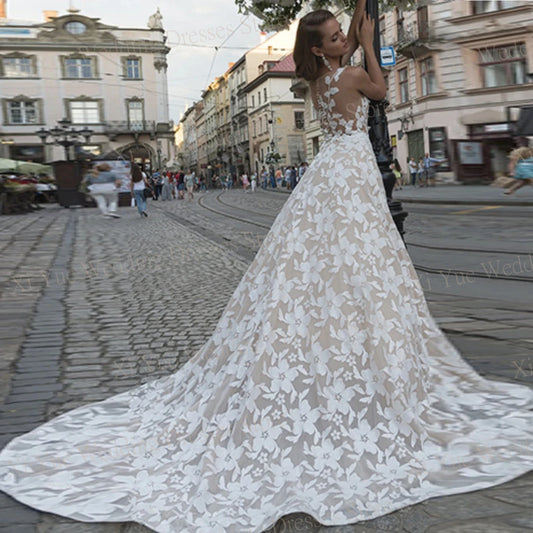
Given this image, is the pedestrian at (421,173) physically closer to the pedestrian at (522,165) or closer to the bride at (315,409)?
the pedestrian at (522,165)

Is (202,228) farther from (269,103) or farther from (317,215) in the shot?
(269,103)

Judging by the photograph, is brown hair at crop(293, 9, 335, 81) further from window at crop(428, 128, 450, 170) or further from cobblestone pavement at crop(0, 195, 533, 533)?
window at crop(428, 128, 450, 170)

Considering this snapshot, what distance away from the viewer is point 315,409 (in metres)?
2.35

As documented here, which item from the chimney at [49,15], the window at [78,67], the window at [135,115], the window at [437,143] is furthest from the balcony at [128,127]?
the window at [437,143]

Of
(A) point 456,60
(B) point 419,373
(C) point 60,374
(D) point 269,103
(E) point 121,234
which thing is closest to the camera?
(B) point 419,373

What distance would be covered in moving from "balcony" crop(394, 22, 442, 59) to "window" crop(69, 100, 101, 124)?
97.7 feet

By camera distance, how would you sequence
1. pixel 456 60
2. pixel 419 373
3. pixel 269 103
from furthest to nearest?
1. pixel 269 103
2. pixel 456 60
3. pixel 419 373

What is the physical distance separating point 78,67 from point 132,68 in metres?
4.46

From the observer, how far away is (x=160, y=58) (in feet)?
174

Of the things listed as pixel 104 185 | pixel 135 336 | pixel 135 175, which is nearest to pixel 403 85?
pixel 135 175

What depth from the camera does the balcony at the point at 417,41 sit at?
2942 centimetres

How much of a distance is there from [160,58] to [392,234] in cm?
5422

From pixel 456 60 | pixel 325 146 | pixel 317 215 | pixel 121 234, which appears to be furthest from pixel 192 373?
pixel 456 60

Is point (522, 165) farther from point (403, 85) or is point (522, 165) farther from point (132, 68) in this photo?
point (132, 68)
